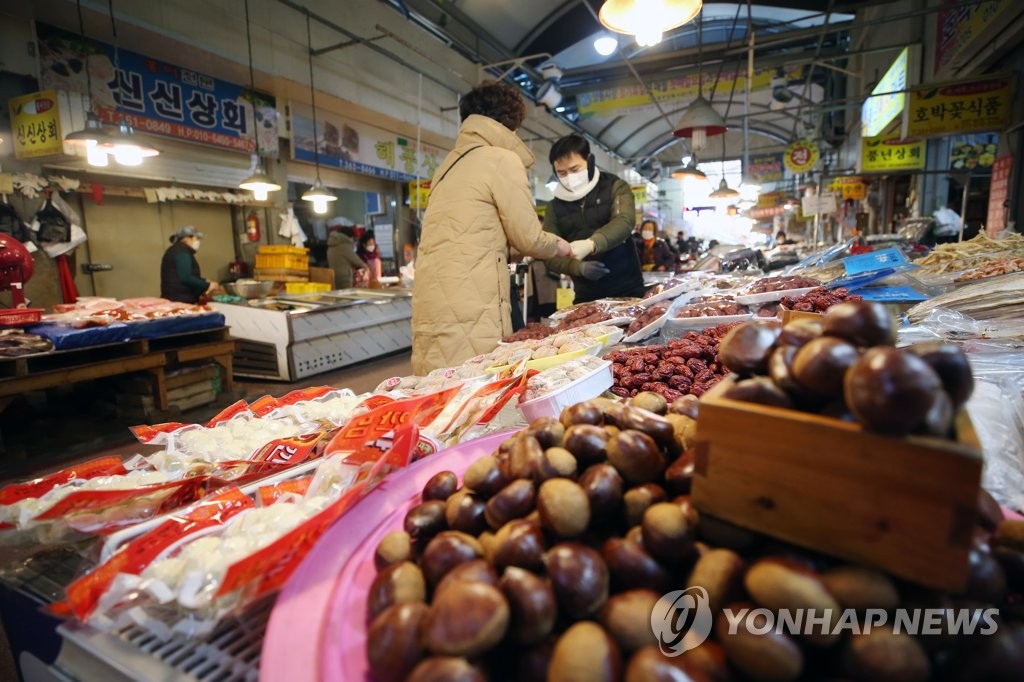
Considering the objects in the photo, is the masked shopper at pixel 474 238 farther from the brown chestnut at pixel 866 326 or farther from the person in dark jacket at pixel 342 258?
the person in dark jacket at pixel 342 258

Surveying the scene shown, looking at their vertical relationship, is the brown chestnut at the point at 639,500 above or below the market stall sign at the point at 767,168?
below

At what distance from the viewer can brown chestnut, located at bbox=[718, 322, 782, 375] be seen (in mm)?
885

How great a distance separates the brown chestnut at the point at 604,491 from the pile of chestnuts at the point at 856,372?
0.23 m

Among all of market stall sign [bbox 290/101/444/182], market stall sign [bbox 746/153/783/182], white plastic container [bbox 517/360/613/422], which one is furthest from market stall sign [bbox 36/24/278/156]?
market stall sign [bbox 746/153/783/182]

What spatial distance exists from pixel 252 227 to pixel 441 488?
968 cm

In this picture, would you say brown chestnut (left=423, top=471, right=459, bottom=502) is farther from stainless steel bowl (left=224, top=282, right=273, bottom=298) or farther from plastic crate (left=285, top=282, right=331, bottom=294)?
plastic crate (left=285, top=282, right=331, bottom=294)

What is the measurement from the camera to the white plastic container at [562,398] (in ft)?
4.79

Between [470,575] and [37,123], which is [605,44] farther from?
[470,575]

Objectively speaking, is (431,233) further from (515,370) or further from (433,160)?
(433,160)

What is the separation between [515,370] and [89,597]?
128 cm

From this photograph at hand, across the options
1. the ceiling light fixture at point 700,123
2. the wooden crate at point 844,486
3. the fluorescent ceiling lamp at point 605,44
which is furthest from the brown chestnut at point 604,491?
the fluorescent ceiling lamp at point 605,44

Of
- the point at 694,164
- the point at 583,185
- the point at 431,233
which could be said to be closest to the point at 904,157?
the point at 694,164

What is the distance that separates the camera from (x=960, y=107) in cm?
601

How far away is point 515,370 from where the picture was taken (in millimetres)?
1865
